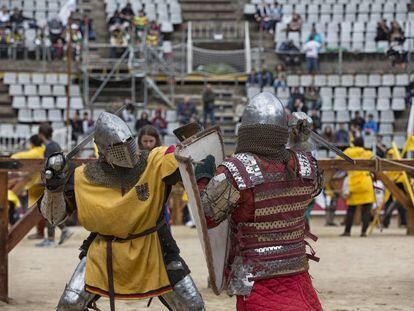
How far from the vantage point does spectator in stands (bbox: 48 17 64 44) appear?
75.9 feet

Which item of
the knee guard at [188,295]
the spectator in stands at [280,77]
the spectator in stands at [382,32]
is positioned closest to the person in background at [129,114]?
the spectator in stands at [280,77]

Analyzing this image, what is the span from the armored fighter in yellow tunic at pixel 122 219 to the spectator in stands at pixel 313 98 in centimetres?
1661

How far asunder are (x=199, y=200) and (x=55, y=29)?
19551 millimetres

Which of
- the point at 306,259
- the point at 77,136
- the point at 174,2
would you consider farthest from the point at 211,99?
the point at 306,259

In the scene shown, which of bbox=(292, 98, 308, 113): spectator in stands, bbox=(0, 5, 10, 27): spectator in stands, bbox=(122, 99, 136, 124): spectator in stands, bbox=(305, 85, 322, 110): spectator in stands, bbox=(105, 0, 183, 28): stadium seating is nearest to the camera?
bbox=(292, 98, 308, 113): spectator in stands

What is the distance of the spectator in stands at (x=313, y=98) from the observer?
21.5 meters

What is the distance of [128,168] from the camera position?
503 centimetres

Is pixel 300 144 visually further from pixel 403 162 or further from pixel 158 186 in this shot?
pixel 403 162

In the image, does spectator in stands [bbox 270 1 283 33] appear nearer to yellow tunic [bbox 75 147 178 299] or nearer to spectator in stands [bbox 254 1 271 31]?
spectator in stands [bbox 254 1 271 31]

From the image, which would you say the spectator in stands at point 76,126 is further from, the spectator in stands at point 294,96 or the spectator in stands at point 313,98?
the spectator in stands at point 313,98

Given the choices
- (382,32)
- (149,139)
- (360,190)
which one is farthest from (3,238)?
(382,32)

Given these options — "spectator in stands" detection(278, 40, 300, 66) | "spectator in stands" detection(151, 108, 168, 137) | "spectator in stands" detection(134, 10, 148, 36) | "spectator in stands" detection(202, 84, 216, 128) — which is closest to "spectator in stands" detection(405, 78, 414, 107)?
"spectator in stands" detection(278, 40, 300, 66)

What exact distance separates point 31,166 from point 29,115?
46.9 feet

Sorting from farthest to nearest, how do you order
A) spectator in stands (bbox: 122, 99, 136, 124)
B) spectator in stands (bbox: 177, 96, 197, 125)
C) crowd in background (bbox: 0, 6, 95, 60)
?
crowd in background (bbox: 0, 6, 95, 60) → spectator in stands (bbox: 177, 96, 197, 125) → spectator in stands (bbox: 122, 99, 136, 124)
